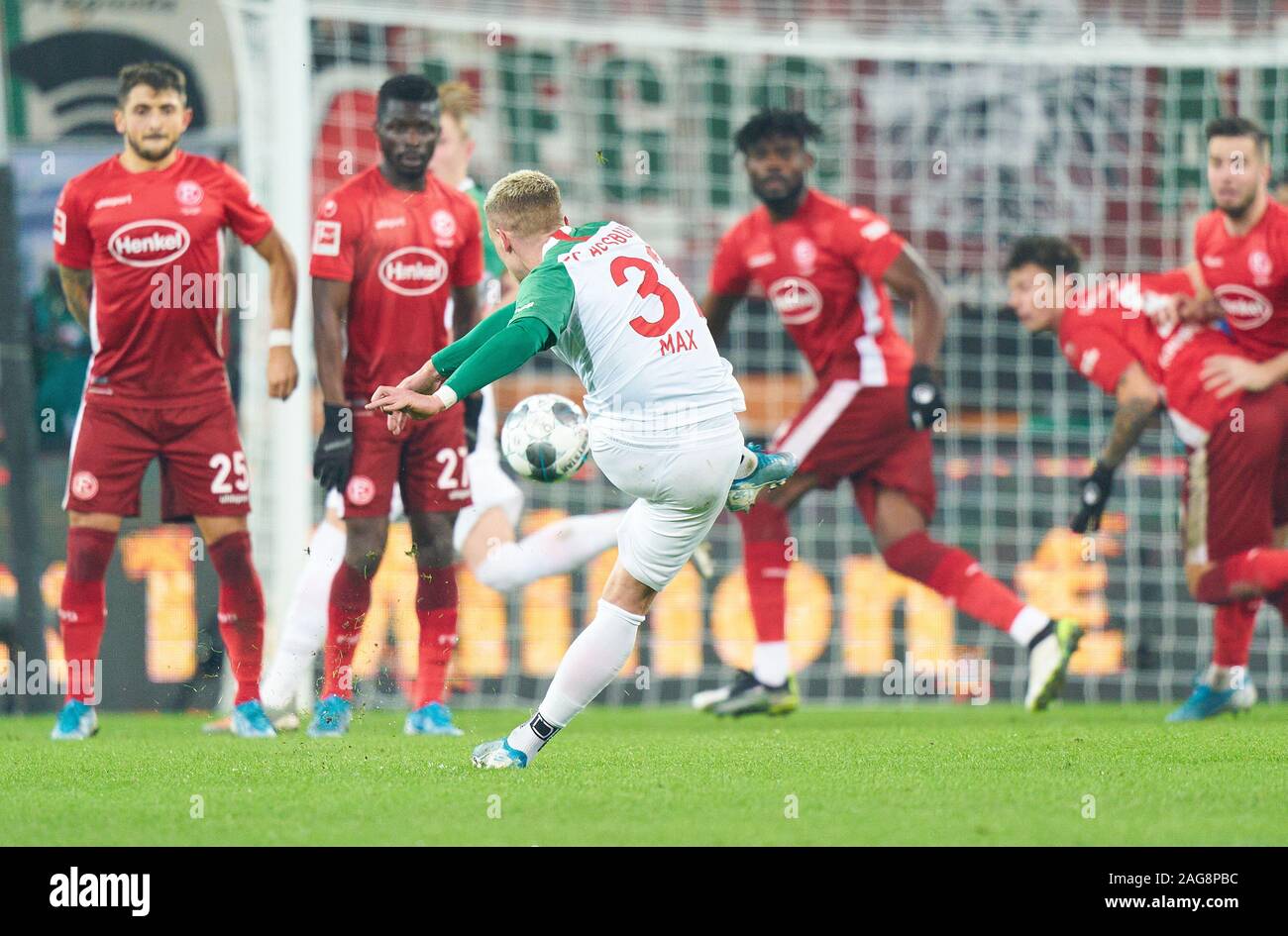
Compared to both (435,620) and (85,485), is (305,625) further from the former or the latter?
(85,485)

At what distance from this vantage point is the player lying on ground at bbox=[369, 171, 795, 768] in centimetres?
537

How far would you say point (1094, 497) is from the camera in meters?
7.99

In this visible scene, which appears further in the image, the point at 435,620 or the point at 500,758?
the point at 435,620

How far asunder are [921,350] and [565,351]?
3.23 m

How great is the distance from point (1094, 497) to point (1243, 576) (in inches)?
27.7

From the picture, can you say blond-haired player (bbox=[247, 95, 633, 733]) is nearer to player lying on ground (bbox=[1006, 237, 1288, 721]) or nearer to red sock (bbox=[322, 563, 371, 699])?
red sock (bbox=[322, 563, 371, 699])

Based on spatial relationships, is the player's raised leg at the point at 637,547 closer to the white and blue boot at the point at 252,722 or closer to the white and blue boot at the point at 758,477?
the white and blue boot at the point at 758,477

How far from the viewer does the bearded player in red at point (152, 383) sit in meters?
7.17

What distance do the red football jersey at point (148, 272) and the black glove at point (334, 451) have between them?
0.50m

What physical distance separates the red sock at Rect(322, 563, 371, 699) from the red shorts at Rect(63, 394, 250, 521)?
1.63ft

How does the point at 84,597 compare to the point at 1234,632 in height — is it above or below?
above

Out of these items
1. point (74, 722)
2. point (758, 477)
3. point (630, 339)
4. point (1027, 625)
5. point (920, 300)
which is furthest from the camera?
point (920, 300)

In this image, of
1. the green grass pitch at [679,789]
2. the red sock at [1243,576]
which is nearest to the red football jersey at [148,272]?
the green grass pitch at [679,789]

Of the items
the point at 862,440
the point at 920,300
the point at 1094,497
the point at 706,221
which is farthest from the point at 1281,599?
the point at 706,221
